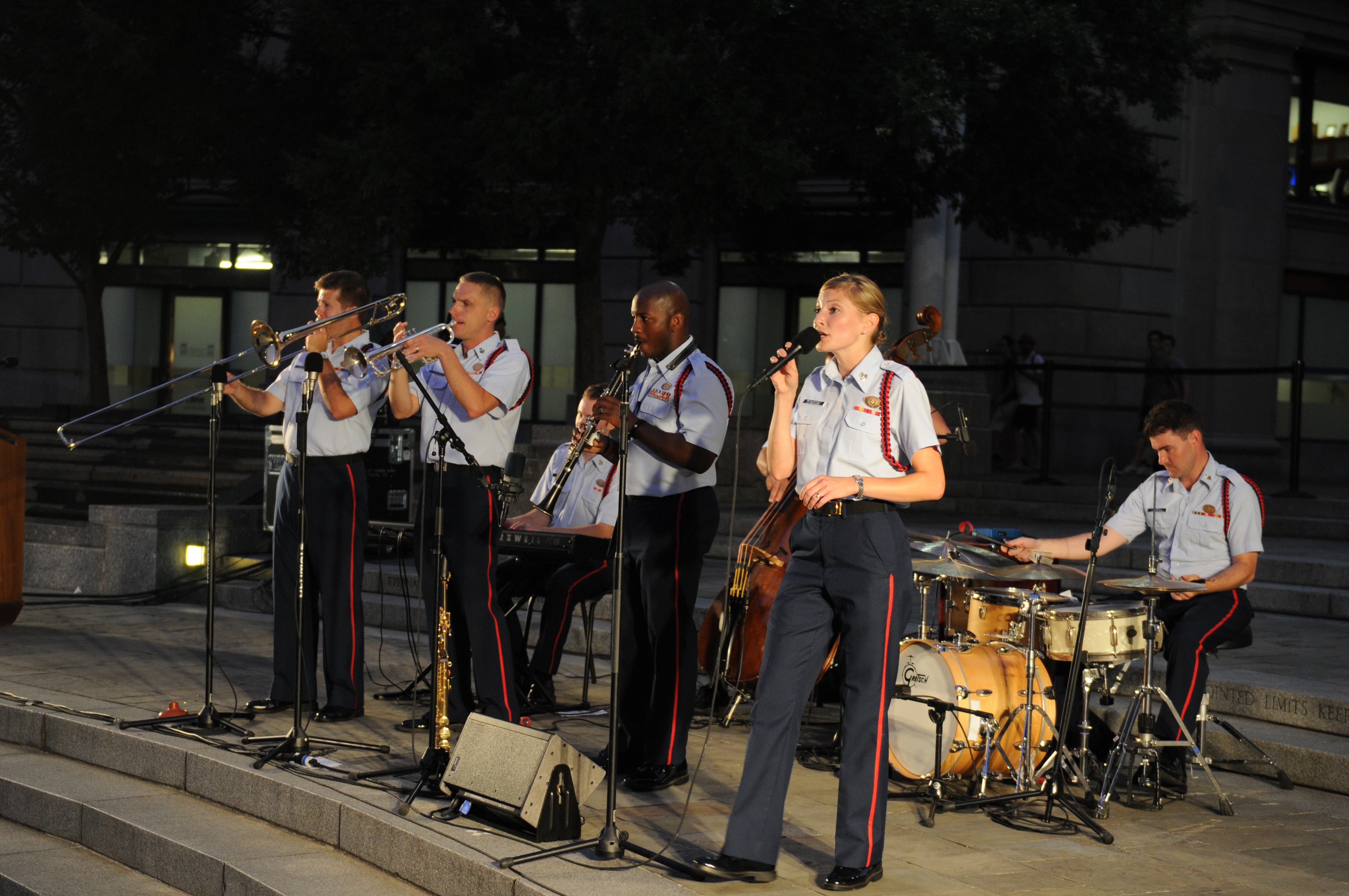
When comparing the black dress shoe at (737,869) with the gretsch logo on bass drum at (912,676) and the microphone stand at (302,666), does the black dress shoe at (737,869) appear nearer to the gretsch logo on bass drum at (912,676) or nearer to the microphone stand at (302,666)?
the gretsch logo on bass drum at (912,676)

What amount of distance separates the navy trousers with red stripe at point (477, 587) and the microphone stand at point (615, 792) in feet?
4.63

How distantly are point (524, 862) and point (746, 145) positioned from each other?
9.51m

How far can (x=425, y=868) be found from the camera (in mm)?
4984

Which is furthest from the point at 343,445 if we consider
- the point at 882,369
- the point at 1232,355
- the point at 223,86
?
the point at 1232,355

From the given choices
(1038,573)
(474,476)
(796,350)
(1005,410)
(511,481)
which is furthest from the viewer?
(1005,410)

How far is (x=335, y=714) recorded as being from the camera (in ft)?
23.2

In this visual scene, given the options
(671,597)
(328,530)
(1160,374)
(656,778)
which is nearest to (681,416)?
(671,597)

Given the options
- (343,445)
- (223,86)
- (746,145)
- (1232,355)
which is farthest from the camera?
(1232,355)

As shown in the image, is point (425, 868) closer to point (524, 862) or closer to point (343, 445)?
point (524, 862)

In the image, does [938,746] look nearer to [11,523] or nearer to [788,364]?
[788,364]

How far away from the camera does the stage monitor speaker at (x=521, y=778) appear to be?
4934mm

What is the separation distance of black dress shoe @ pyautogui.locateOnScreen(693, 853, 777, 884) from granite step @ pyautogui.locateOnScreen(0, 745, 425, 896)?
107 cm

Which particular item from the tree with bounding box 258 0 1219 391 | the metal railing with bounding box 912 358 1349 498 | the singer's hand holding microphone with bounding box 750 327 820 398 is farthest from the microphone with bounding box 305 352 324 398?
the metal railing with bounding box 912 358 1349 498

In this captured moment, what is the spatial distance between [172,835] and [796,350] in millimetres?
3092
